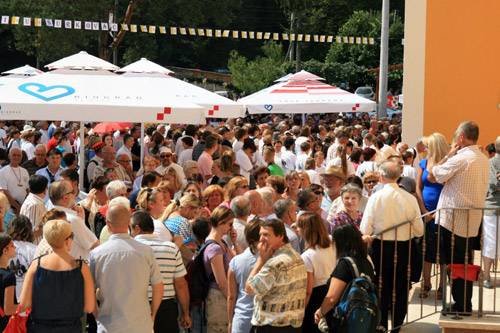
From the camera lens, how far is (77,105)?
1321cm

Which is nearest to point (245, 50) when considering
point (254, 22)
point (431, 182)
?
point (254, 22)

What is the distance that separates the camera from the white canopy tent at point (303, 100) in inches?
869

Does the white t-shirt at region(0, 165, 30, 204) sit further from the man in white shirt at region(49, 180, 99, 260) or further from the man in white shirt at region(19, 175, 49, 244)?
the man in white shirt at region(49, 180, 99, 260)

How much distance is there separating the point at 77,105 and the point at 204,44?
200 ft

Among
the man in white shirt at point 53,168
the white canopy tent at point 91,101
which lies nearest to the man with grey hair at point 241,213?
the white canopy tent at point 91,101

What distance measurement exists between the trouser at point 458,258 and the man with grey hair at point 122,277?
132 inches

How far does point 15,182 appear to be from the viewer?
46.0ft

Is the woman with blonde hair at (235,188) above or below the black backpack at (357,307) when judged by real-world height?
above

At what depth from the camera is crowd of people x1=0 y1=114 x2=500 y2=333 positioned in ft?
26.8

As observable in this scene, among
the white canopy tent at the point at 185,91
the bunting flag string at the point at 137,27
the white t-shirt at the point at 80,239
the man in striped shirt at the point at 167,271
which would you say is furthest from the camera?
the bunting flag string at the point at 137,27

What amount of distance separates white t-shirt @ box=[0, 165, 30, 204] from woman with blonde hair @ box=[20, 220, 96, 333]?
19.9 feet

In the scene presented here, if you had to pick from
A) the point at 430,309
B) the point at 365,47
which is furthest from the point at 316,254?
the point at 365,47

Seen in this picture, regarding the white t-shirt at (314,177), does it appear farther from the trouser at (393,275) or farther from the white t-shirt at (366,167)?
the trouser at (393,275)

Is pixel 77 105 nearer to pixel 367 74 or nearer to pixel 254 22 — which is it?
pixel 367 74
